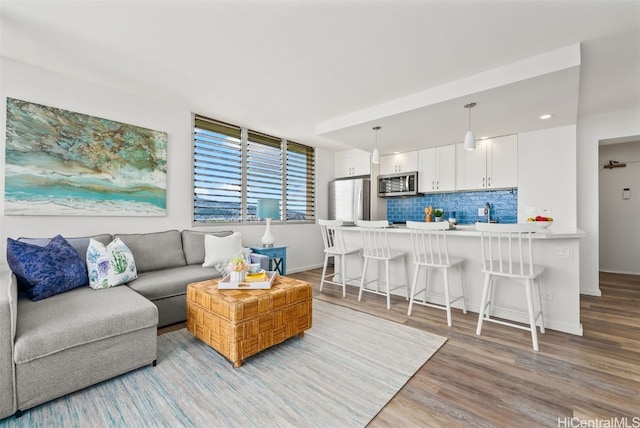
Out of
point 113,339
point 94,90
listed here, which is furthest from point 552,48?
point 94,90

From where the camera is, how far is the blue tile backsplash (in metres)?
4.38

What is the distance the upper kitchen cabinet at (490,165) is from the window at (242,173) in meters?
2.79

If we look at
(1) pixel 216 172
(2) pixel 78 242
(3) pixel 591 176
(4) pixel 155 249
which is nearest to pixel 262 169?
(1) pixel 216 172

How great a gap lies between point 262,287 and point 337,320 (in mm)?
995

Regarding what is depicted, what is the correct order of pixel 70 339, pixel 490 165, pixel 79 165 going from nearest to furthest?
pixel 70 339 → pixel 79 165 → pixel 490 165

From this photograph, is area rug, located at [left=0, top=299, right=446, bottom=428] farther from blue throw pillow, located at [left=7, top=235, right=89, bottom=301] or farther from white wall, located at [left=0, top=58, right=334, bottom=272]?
white wall, located at [left=0, top=58, right=334, bottom=272]

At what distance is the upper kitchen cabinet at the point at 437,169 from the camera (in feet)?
15.4

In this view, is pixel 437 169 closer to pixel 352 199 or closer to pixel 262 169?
pixel 352 199

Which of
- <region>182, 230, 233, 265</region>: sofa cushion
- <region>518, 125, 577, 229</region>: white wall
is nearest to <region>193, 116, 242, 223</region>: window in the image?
<region>182, 230, 233, 265</region>: sofa cushion

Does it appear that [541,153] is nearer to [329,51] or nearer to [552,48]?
[552,48]

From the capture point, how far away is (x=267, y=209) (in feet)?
13.5

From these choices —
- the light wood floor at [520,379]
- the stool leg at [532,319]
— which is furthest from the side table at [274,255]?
the stool leg at [532,319]

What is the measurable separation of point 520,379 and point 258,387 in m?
1.71

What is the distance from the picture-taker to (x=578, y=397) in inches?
65.8
